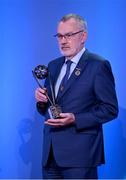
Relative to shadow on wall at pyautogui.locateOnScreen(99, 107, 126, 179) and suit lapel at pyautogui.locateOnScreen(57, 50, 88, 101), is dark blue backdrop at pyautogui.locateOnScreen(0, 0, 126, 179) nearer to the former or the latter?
shadow on wall at pyautogui.locateOnScreen(99, 107, 126, 179)

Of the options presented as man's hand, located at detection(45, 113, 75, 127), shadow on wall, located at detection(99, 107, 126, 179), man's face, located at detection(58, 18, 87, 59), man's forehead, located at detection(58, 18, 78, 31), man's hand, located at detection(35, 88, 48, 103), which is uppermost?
man's forehead, located at detection(58, 18, 78, 31)

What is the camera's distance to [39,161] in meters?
2.88

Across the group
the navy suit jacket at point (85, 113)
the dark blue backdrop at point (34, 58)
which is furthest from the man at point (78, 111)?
the dark blue backdrop at point (34, 58)

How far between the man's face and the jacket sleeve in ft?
0.56

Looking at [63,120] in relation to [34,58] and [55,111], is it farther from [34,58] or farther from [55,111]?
[34,58]

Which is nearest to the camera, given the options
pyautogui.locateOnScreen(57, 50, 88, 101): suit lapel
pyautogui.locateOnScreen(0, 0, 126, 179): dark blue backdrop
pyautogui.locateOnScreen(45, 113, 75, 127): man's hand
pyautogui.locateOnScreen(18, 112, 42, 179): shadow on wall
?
pyautogui.locateOnScreen(45, 113, 75, 127): man's hand

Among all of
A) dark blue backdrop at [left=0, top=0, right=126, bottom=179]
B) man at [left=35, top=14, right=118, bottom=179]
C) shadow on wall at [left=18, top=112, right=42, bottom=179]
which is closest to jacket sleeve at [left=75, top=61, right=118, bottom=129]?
man at [left=35, top=14, right=118, bottom=179]

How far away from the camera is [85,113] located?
207cm

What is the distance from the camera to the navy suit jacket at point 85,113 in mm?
2057

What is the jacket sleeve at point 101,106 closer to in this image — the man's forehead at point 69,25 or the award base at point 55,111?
the award base at point 55,111

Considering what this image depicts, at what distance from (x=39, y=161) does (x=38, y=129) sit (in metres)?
0.22

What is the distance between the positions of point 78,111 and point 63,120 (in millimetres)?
131

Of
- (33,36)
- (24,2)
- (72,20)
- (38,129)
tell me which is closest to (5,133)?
(38,129)

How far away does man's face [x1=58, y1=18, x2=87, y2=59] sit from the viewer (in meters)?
2.13
